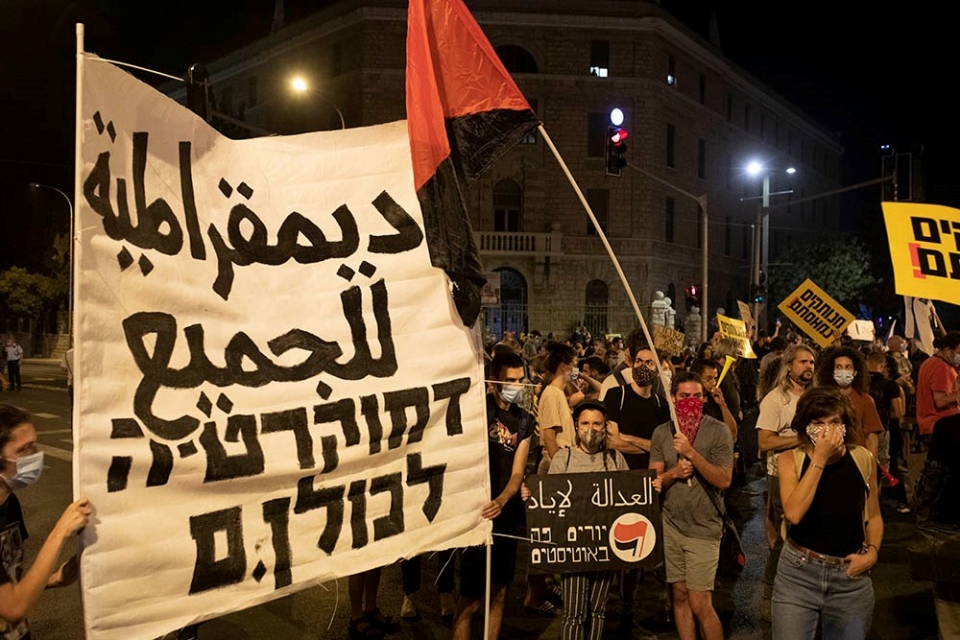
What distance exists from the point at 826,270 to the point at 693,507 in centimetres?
4640

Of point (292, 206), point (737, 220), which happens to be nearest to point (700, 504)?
point (292, 206)

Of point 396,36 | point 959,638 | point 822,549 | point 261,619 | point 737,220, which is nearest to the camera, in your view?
point 822,549

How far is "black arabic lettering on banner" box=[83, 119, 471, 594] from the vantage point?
2.95 m

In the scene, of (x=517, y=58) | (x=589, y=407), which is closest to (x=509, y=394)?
(x=589, y=407)

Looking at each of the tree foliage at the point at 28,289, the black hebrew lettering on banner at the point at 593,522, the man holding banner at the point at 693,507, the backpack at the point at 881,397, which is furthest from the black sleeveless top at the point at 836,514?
the tree foliage at the point at 28,289

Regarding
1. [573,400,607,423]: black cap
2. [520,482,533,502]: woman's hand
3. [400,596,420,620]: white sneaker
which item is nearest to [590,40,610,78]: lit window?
[400,596,420,620]: white sneaker

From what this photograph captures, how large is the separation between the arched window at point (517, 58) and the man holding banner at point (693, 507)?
34830mm

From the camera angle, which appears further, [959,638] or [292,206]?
[959,638]

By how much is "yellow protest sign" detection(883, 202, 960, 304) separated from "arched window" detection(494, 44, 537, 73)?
33.4m

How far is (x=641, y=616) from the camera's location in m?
6.34

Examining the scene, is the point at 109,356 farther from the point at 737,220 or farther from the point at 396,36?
the point at 737,220

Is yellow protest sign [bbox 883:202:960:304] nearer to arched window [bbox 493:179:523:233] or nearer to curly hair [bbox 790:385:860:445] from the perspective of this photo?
curly hair [bbox 790:385:860:445]

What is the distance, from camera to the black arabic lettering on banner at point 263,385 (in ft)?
9.67

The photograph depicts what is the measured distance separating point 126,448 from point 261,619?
369 cm
